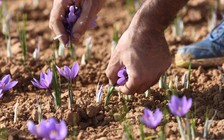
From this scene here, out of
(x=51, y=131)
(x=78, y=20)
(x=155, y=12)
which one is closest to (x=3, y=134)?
(x=51, y=131)

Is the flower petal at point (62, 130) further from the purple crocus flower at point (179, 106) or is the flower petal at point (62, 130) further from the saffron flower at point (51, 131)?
the purple crocus flower at point (179, 106)

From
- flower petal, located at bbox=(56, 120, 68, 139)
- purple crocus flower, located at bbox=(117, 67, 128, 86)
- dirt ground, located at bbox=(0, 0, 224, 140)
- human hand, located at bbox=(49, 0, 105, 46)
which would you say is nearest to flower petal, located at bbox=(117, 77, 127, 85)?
purple crocus flower, located at bbox=(117, 67, 128, 86)

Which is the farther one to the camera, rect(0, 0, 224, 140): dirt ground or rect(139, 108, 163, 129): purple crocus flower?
rect(0, 0, 224, 140): dirt ground

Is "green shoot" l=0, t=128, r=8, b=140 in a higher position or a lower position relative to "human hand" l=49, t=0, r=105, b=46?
lower

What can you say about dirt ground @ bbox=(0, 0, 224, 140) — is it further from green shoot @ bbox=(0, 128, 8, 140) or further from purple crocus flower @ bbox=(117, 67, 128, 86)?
purple crocus flower @ bbox=(117, 67, 128, 86)

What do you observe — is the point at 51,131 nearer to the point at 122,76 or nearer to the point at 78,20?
the point at 122,76

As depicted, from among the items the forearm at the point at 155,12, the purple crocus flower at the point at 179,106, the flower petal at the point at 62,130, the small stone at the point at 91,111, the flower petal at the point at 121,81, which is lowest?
the flower petal at the point at 62,130

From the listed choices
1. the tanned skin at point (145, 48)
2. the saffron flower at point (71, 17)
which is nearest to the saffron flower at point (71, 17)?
the saffron flower at point (71, 17)
